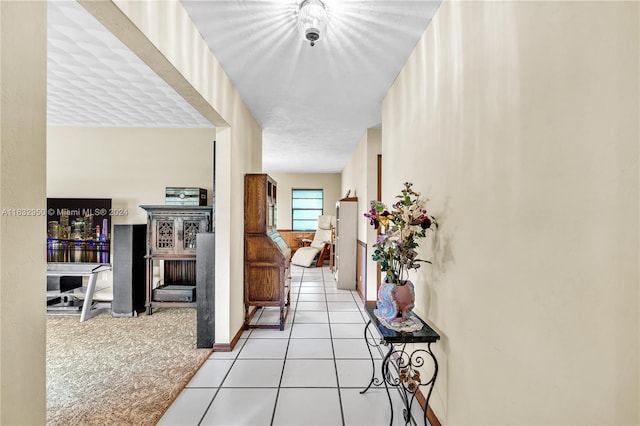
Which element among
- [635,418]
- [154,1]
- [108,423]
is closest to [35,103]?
[154,1]

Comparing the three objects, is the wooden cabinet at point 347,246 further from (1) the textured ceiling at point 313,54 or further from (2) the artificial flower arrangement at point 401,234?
(2) the artificial flower arrangement at point 401,234

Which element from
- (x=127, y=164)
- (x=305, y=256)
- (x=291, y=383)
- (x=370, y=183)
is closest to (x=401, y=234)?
(x=291, y=383)

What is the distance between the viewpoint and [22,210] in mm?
861

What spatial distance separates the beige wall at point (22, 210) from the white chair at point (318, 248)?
6156 mm

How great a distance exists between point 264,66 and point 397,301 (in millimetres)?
2168

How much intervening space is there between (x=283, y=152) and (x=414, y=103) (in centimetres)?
392

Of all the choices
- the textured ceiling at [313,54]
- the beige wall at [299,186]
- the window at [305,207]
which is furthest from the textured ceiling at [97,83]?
the window at [305,207]

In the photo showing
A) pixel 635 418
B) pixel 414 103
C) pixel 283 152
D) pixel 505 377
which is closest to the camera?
pixel 635 418

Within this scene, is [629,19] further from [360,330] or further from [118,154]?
[118,154]

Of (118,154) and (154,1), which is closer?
(154,1)

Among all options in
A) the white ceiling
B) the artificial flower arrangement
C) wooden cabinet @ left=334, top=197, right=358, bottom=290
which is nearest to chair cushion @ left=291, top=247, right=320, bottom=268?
wooden cabinet @ left=334, top=197, right=358, bottom=290

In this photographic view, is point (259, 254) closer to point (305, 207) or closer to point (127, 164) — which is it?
point (127, 164)

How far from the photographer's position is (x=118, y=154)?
4.30m

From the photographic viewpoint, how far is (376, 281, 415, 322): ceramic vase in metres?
1.70
